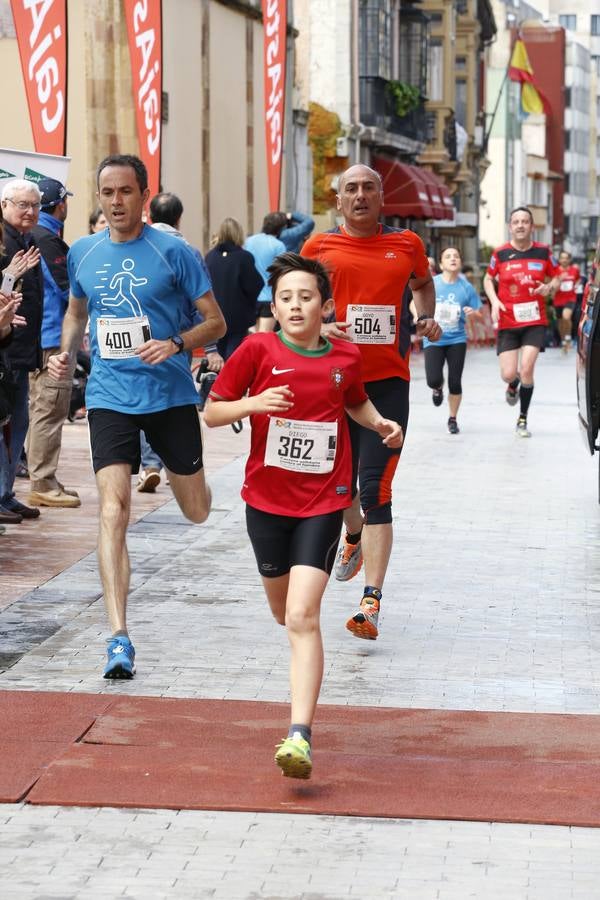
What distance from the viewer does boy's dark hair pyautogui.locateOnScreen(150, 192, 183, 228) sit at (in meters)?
12.1

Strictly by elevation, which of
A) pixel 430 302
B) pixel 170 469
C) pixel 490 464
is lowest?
pixel 490 464

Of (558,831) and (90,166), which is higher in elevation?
(90,166)

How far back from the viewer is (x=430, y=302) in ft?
27.8

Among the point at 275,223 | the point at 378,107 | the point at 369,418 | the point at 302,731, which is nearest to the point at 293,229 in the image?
the point at 275,223

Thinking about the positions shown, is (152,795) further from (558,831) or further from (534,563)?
(534,563)

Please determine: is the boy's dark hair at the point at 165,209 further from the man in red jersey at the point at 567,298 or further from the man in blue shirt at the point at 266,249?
the man in red jersey at the point at 567,298

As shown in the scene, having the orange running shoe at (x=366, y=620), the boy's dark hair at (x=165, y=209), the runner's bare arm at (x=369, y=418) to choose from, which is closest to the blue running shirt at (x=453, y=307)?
the boy's dark hair at (x=165, y=209)

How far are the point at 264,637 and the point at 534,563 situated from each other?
261cm

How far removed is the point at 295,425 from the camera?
19.7ft

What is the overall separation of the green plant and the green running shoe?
42606 millimetres

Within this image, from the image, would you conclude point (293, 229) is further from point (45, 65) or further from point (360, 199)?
point (360, 199)

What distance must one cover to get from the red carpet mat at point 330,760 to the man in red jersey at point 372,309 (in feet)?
4.99

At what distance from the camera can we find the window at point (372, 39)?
45844 millimetres

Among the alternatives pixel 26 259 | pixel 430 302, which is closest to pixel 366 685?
pixel 430 302
